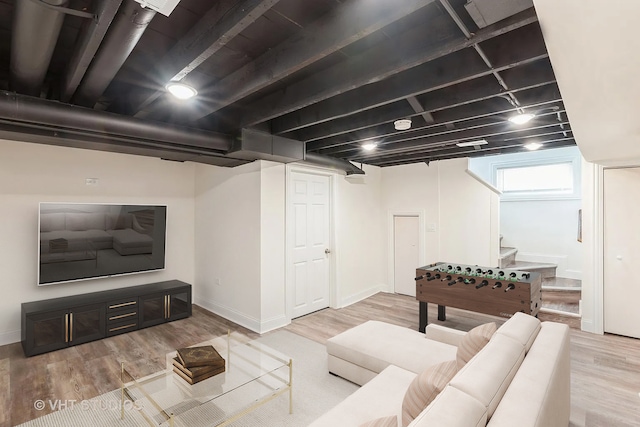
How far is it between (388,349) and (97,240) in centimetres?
402

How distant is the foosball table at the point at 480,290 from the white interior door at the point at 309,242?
5.48 ft

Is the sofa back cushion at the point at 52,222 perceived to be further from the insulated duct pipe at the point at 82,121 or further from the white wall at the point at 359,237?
the white wall at the point at 359,237

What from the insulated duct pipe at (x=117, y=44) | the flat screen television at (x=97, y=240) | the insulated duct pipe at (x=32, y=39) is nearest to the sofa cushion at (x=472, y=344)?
the insulated duct pipe at (x=117, y=44)

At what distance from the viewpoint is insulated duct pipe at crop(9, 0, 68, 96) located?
1394 millimetres

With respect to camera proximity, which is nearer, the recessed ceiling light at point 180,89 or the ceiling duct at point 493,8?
the ceiling duct at point 493,8

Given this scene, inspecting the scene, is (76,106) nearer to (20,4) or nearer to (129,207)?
(20,4)

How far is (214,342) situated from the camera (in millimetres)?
3025

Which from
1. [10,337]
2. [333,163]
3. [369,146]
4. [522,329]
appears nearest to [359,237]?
[333,163]

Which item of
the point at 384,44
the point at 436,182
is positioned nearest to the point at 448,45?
the point at 384,44

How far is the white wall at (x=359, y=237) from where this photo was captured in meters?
5.39

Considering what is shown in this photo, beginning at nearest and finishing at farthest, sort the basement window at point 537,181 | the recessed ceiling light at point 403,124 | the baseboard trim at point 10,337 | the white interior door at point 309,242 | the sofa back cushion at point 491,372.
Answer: the sofa back cushion at point 491,372, the recessed ceiling light at point 403,124, the baseboard trim at point 10,337, the white interior door at point 309,242, the basement window at point 537,181

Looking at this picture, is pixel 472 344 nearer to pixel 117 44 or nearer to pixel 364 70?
pixel 364 70

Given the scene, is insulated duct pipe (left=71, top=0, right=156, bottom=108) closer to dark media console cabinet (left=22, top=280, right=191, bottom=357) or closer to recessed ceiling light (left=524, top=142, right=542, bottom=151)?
dark media console cabinet (left=22, top=280, right=191, bottom=357)

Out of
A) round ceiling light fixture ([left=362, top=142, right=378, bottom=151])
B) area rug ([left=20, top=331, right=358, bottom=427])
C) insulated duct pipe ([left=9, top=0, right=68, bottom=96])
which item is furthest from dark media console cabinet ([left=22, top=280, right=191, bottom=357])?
round ceiling light fixture ([left=362, top=142, right=378, bottom=151])
